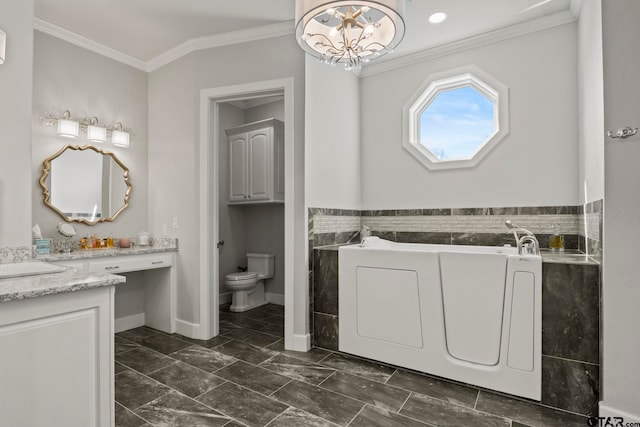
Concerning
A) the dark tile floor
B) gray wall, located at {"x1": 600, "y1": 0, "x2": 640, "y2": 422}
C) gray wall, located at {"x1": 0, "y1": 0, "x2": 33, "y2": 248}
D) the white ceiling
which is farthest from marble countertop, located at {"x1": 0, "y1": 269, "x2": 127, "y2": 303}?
gray wall, located at {"x1": 600, "y1": 0, "x2": 640, "y2": 422}

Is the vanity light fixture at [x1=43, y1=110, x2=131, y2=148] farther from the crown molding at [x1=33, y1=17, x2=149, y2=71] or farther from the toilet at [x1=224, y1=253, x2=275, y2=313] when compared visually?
the toilet at [x1=224, y1=253, x2=275, y2=313]

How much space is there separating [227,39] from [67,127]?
1.62 meters

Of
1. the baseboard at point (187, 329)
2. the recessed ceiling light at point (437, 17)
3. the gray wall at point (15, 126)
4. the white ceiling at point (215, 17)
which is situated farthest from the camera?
the baseboard at point (187, 329)

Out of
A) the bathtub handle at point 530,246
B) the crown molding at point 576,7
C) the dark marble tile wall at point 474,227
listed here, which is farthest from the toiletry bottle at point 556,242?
the crown molding at point 576,7

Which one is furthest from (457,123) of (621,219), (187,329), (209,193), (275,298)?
(187,329)

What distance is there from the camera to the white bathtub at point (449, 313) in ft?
6.97

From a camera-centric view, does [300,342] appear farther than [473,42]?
No

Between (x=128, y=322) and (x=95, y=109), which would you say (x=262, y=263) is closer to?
(x=128, y=322)

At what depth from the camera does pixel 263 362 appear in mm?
2686

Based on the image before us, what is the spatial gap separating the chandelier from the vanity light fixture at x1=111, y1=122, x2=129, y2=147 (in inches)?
93.7

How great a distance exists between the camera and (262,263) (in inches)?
181

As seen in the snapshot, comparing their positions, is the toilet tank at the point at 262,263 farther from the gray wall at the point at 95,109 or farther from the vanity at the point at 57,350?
the vanity at the point at 57,350

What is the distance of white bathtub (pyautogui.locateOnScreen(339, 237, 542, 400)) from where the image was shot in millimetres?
2125

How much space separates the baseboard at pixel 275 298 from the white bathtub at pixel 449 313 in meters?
1.87
